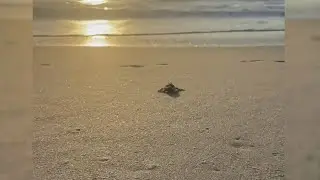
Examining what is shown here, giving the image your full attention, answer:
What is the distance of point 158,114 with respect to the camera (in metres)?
1.94

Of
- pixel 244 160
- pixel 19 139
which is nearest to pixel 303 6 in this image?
pixel 244 160

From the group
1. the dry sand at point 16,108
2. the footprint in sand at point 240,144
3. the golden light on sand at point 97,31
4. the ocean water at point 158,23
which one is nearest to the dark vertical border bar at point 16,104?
the dry sand at point 16,108

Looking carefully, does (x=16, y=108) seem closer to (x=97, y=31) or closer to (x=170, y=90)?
(x=170, y=90)

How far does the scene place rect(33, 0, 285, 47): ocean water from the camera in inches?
127

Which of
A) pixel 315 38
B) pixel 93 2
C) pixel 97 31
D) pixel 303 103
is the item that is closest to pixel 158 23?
pixel 97 31

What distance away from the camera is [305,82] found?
1.91 meters

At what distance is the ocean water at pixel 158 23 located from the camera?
3.23 metres

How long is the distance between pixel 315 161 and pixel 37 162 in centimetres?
62

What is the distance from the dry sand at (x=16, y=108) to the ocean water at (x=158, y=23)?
39.8 inches

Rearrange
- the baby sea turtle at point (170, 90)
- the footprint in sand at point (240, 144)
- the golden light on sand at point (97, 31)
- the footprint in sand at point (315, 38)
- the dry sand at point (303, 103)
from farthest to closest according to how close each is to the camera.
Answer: the golden light on sand at point (97, 31), the footprint in sand at point (315, 38), the baby sea turtle at point (170, 90), the footprint in sand at point (240, 144), the dry sand at point (303, 103)

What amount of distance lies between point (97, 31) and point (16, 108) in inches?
73.4

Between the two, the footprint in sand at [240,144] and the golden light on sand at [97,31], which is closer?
the footprint in sand at [240,144]

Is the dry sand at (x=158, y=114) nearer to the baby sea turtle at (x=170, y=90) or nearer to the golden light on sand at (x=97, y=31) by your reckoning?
the baby sea turtle at (x=170, y=90)

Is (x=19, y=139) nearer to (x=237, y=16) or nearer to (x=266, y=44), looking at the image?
(x=266, y=44)
